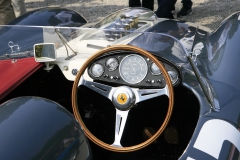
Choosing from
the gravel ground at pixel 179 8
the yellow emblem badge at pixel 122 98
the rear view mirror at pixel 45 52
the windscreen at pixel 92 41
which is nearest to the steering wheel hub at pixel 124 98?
the yellow emblem badge at pixel 122 98

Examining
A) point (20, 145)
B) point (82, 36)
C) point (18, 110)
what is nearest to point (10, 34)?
point (82, 36)

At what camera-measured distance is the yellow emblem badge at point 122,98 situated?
2.20 m

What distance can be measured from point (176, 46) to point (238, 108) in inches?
19.3

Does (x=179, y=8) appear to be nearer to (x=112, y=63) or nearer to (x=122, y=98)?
(x=112, y=63)

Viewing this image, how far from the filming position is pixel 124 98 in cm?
220

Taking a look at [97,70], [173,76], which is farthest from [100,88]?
[173,76]

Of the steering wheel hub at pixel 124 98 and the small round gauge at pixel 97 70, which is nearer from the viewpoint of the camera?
the steering wheel hub at pixel 124 98

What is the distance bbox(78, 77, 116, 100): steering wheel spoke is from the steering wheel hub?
0.14ft

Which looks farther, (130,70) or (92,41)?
(92,41)

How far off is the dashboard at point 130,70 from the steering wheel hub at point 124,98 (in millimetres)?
68

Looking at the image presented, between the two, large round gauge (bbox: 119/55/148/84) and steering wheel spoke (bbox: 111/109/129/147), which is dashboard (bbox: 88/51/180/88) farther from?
steering wheel spoke (bbox: 111/109/129/147)

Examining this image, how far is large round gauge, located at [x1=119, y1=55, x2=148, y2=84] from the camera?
2248mm

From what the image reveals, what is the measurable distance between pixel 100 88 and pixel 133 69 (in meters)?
0.20

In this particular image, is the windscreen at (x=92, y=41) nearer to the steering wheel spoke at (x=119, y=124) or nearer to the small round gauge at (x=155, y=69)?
the small round gauge at (x=155, y=69)
